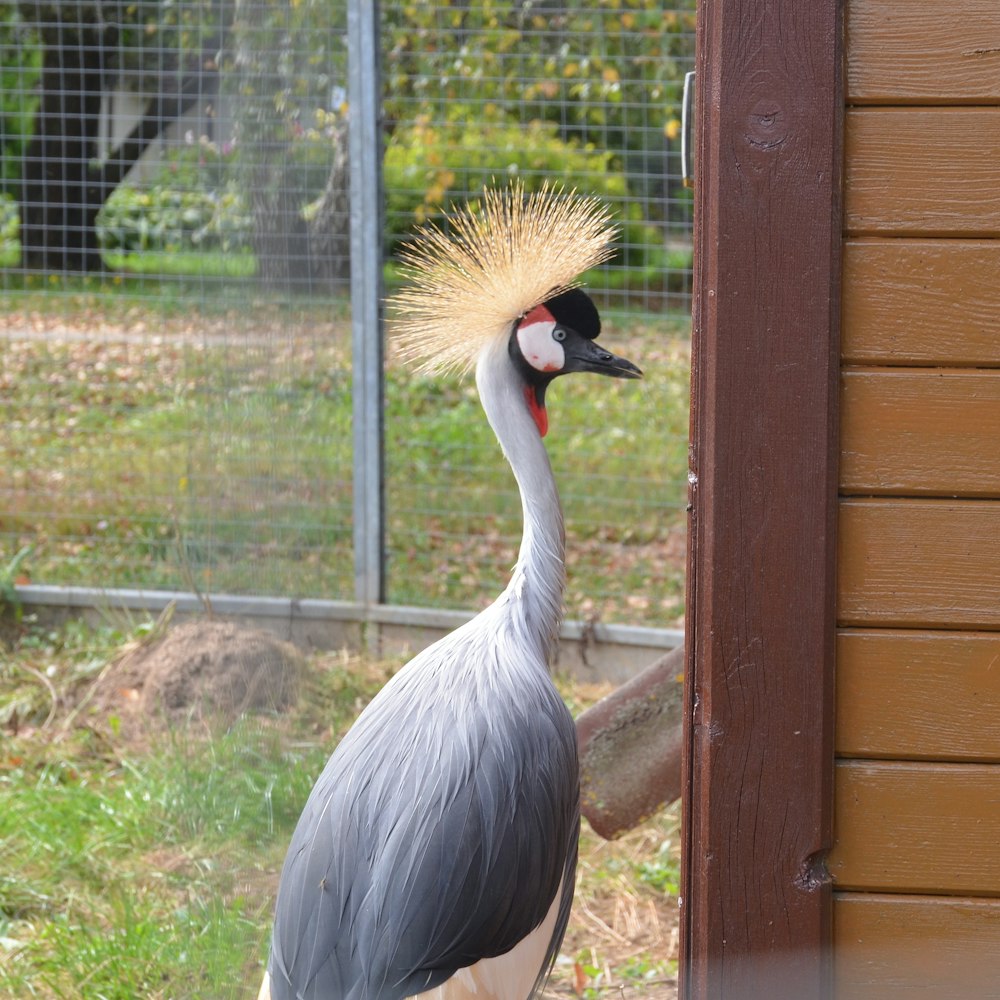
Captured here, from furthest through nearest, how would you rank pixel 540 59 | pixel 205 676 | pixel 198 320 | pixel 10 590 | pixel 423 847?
pixel 540 59, pixel 10 590, pixel 198 320, pixel 205 676, pixel 423 847

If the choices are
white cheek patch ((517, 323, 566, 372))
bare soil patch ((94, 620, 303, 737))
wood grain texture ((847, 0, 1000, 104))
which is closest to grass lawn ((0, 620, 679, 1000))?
bare soil patch ((94, 620, 303, 737))

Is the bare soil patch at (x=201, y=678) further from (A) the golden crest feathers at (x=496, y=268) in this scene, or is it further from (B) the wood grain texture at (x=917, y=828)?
(B) the wood grain texture at (x=917, y=828)

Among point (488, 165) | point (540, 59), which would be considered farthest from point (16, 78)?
point (540, 59)

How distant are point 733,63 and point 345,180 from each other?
251 cm

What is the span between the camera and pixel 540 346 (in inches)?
81.9

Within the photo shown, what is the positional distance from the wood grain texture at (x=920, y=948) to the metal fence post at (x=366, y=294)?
8.12ft

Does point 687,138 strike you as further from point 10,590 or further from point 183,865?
point 10,590

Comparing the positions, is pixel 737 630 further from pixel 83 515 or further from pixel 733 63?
pixel 83 515

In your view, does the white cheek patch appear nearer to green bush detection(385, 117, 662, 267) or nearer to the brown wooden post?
→ the brown wooden post

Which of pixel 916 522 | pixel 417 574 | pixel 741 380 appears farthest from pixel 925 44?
pixel 417 574

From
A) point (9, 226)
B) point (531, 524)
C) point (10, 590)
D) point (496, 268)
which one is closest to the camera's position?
point (531, 524)

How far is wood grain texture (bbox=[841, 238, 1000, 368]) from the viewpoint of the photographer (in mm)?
1324

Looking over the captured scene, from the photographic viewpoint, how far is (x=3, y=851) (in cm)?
266

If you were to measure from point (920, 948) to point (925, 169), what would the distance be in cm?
86
